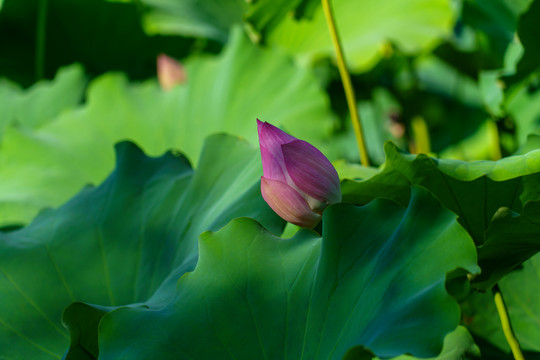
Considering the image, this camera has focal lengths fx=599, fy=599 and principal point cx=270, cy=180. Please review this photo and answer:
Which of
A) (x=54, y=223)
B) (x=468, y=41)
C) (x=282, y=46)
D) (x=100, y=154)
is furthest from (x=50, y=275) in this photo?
(x=468, y=41)

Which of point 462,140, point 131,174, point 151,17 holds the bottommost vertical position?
point 462,140

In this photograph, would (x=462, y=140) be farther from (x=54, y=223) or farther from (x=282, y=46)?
(x=54, y=223)

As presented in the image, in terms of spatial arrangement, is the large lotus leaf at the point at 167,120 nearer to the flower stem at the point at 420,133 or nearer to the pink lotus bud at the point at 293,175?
the pink lotus bud at the point at 293,175

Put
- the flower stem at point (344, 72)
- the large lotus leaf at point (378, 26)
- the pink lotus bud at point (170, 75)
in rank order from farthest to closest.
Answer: the large lotus leaf at point (378, 26) → the pink lotus bud at point (170, 75) → the flower stem at point (344, 72)

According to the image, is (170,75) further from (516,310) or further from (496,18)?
(516,310)

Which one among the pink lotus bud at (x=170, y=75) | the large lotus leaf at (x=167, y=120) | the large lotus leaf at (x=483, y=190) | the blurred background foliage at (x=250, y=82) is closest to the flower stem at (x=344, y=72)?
the blurred background foliage at (x=250, y=82)

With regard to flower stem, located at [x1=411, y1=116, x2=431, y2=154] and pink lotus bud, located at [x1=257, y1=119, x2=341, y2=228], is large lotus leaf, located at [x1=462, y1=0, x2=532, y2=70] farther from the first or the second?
pink lotus bud, located at [x1=257, y1=119, x2=341, y2=228]

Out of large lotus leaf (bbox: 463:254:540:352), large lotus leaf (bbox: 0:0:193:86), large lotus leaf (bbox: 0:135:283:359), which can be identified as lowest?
large lotus leaf (bbox: 463:254:540:352)

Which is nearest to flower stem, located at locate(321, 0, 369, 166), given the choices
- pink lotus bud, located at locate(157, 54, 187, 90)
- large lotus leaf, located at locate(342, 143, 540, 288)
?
large lotus leaf, located at locate(342, 143, 540, 288)
